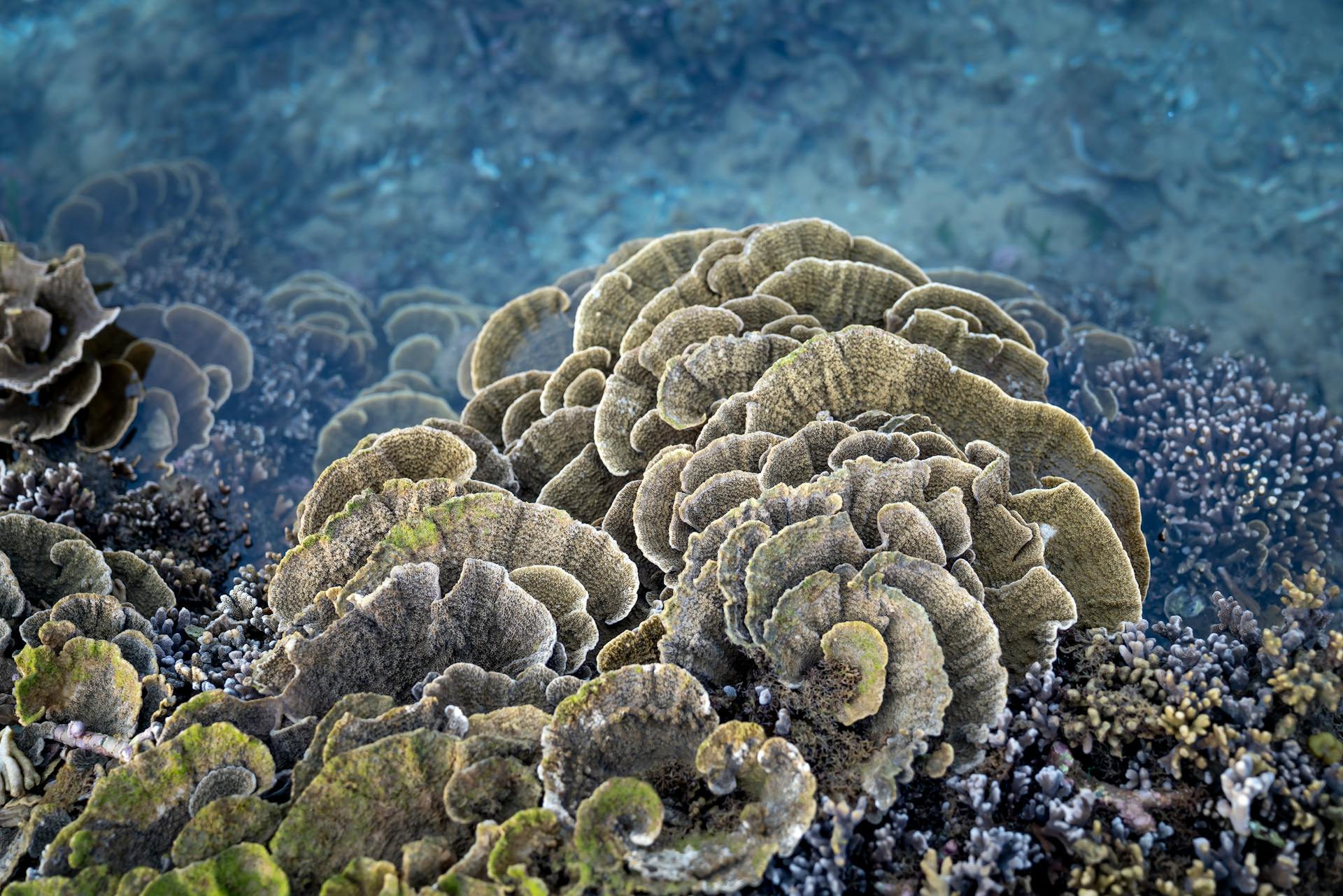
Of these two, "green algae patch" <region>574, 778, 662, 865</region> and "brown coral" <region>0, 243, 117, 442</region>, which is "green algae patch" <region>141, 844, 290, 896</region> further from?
"brown coral" <region>0, 243, 117, 442</region>

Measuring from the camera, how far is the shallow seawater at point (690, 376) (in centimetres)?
274

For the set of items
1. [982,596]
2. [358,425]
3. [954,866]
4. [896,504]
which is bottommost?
[358,425]

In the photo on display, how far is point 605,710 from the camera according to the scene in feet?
8.62

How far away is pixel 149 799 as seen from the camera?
270cm

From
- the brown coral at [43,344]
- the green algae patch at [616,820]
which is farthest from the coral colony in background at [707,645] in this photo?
the brown coral at [43,344]

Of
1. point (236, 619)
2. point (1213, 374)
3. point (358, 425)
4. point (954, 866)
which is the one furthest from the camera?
point (358, 425)

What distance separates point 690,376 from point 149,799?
96.8 inches

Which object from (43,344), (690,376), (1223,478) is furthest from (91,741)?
(1223,478)

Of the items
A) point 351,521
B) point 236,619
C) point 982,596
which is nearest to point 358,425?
point 236,619

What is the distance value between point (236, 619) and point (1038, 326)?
188 inches

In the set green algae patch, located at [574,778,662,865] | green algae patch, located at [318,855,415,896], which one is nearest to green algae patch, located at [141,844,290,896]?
green algae patch, located at [318,855,415,896]

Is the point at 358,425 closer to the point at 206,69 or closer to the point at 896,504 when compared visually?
the point at 896,504

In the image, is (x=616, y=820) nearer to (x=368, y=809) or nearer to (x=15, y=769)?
(x=368, y=809)

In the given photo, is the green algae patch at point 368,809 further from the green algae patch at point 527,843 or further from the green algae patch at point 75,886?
the green algae patch at point 75,886
